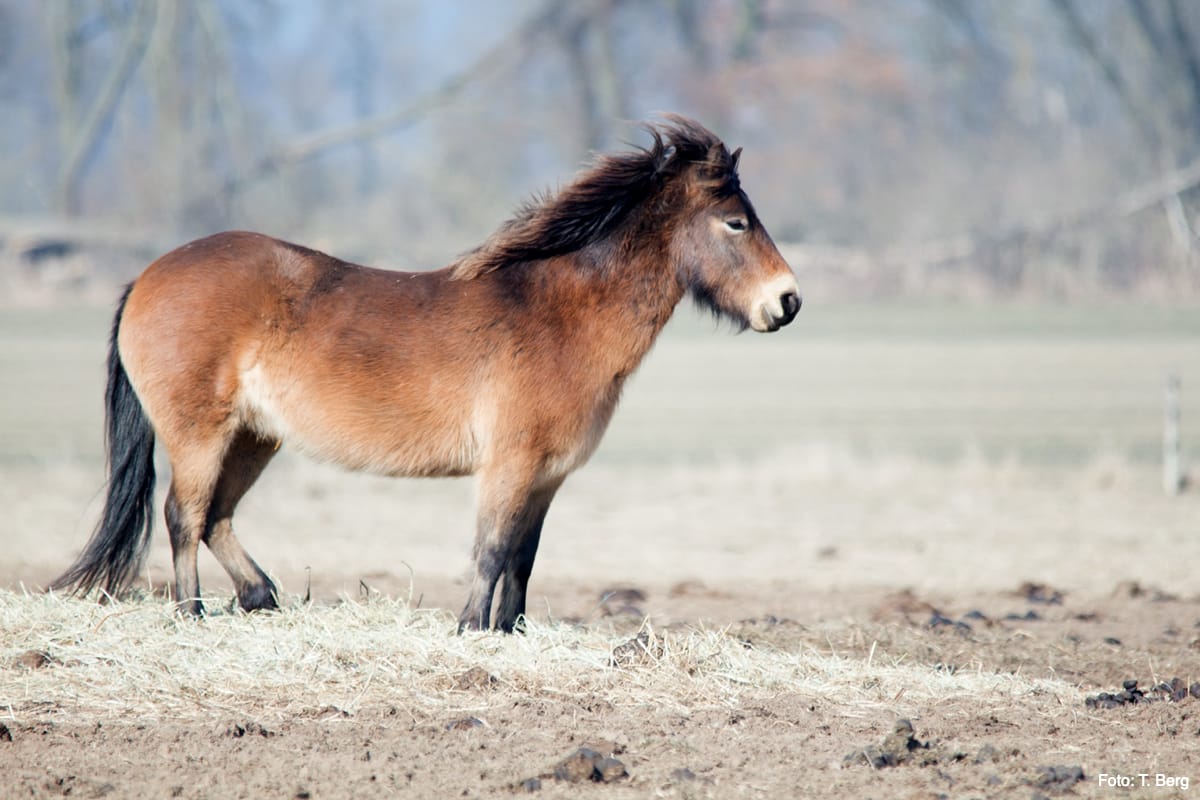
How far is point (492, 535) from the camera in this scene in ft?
18.3

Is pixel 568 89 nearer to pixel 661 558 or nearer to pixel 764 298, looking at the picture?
pixel 661 558

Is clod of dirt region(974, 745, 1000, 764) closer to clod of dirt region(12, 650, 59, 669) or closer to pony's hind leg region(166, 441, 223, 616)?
pony's hind leg region(166, 441, 223, 616)

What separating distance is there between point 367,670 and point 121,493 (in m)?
1.92

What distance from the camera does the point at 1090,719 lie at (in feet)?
15.9

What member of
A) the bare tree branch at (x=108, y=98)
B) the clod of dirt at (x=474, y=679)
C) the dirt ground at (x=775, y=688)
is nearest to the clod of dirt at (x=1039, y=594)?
the dirt ground at (x=775, y=688)

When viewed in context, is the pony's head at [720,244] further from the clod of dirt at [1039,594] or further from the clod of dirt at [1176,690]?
the clod of dirt at [1039,594]

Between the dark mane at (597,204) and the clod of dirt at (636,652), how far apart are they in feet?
6.22

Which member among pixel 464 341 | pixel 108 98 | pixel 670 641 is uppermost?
pixel 108 98

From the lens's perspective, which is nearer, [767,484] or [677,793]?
[677,793]

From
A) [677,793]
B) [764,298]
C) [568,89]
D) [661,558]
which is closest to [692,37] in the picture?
[568,89]

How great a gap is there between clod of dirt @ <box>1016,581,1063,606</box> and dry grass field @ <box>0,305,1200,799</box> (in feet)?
0.09

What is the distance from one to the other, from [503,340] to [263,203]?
2102 cm

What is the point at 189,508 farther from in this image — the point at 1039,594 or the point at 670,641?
the point at 1039,594

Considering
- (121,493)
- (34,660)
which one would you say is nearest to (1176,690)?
(34,660)
